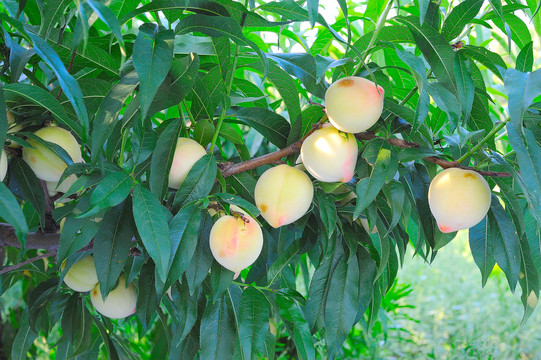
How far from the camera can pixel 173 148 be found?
45 cm

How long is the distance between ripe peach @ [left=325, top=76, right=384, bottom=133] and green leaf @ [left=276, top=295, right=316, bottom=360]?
218 mm

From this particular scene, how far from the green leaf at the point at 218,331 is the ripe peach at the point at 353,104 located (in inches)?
9.3

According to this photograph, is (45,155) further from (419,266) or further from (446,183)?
(419,266)

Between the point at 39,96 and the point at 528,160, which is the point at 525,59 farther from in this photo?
the point at 39,96

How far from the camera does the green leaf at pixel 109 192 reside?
38cm

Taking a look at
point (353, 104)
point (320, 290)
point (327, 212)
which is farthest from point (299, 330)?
point (353, 104)

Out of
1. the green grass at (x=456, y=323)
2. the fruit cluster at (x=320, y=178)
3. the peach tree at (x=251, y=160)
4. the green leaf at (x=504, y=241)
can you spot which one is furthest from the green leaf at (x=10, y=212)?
the green grass at (x=456, y=323)

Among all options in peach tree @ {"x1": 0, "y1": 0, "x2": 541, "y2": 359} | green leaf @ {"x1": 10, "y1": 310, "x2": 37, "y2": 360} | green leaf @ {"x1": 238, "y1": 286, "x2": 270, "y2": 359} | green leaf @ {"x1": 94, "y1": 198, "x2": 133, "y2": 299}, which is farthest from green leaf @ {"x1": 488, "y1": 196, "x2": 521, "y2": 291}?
green leaf @ {"x1": 10, "y1": 310, "x2": 37, "y2": 360}

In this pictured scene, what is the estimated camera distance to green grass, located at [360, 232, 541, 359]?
1.52 meters

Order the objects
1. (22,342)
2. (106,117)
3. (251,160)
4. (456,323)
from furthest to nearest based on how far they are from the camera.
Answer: (456,323) < (22,342) < (251,160) < (106,117)

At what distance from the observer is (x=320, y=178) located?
457mm

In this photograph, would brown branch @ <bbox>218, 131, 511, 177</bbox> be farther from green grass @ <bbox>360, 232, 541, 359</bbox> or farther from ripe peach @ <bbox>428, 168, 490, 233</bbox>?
green grass @ <bbox>360, 232, 541, 359</bbox>

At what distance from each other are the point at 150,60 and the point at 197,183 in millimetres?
115

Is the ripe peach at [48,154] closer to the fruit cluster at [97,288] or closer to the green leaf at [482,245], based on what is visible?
the fruit cluster at [97,288]
